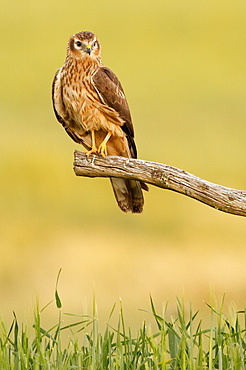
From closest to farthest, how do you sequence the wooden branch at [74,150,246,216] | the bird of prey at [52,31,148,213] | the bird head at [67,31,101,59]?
the wooden branch at [74,150,246,216] < the bird of prey at [52,31,148,213] < the bird head at [67,31,101,59]

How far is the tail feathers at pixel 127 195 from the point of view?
425 centimetres

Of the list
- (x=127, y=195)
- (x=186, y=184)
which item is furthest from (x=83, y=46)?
(x=186, y=184)

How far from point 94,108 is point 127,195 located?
0.64 meters

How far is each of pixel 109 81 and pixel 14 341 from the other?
190cm

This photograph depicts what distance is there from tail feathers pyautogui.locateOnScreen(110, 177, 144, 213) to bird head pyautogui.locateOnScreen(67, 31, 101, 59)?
3.07 ft

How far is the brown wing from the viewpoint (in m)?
4.21

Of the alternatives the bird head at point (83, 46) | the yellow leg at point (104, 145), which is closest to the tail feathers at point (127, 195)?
the yellow leg at point (104, 145)

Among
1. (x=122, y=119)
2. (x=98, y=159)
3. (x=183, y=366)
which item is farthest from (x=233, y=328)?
(x=122, y=119)

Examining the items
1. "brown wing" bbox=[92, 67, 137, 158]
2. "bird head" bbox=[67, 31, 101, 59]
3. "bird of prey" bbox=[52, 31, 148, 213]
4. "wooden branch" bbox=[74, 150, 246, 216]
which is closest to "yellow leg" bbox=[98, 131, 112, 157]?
"bird of prey" bbox=[52, 31, 148, 213]

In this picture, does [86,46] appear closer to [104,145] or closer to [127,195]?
[104,145]

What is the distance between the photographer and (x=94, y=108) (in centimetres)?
421

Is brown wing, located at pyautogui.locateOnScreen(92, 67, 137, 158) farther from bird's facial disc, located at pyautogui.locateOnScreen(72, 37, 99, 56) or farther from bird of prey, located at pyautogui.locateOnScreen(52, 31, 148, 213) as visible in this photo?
bird's facial disc, located at pyautogui.locateOnScreen(72, 37, 99, 56)

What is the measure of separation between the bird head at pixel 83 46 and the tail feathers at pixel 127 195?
936mm

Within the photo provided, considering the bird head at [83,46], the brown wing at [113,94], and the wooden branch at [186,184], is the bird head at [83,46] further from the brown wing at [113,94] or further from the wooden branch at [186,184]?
the wooden branch at [186,184]
